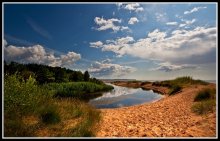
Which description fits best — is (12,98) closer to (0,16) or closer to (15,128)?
(15,128)

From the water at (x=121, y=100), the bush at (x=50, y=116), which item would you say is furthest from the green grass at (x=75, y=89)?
the bush at (x=50, y=116)

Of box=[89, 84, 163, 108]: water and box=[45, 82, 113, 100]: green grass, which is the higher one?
box=[45, 82, 113, 100]: green grass

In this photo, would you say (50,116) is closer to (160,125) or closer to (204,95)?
(160,125)

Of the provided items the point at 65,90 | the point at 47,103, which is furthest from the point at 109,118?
the point at 65,90

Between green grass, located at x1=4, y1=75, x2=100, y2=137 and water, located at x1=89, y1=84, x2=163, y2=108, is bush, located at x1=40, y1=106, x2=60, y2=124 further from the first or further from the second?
water, located at x1=89, y1=84, x2=163, y2=108

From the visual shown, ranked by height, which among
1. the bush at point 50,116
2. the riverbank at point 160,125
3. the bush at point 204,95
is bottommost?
the riverbank at point 160,125

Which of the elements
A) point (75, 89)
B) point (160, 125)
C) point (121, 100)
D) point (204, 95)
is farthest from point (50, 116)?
point (75, 89)

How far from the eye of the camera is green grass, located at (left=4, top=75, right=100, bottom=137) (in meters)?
6.00

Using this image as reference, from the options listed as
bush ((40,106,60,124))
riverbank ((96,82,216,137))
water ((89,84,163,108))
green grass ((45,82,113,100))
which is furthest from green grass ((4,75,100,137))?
green grass ((45,82,113,100))

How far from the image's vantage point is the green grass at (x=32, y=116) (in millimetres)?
6000

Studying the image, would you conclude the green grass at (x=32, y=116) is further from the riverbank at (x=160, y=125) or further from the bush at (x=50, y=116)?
the riverbank at (x=160, y=125)

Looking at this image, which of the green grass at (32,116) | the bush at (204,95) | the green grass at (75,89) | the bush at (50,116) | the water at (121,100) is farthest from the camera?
the green grass at (75,89)

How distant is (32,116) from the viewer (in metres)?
6.92

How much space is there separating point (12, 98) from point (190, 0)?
14.5 ft
